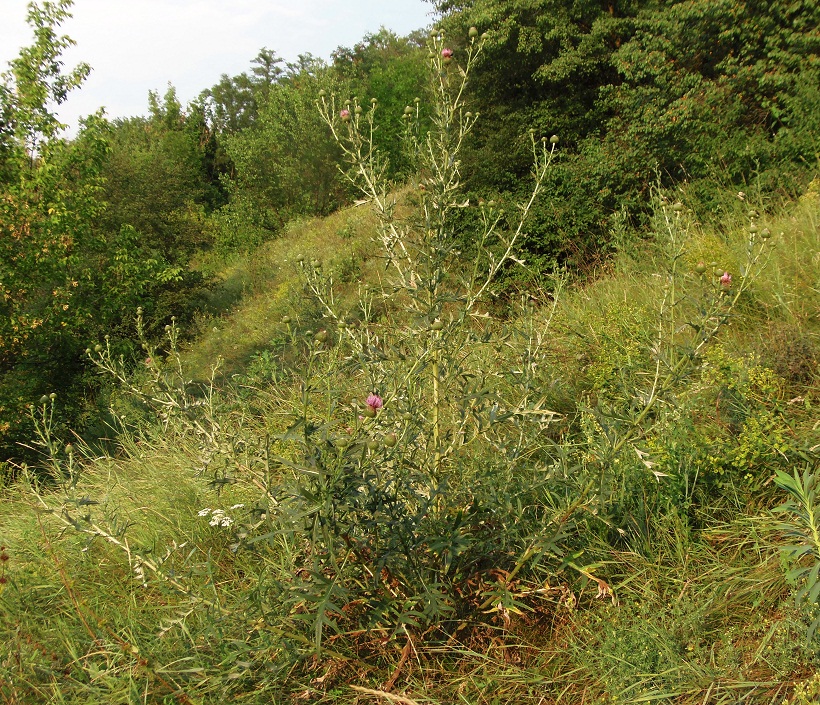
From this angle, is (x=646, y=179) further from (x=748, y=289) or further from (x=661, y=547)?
(x=661, y=547)

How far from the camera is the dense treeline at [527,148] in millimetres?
6723

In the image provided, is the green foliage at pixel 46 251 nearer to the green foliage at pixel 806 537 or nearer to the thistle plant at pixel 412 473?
the thistle plant at pixel 412 473

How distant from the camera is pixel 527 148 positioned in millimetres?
9469

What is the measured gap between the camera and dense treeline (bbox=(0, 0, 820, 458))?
6723 millimetres

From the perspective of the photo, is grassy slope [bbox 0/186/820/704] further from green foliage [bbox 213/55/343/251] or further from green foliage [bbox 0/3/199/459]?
green foliage [bbox 213/55/343/251]

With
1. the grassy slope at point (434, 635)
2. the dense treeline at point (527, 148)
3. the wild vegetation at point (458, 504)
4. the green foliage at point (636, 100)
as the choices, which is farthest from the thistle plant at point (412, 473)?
the green foliage at point (636, 100)

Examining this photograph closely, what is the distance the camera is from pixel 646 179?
862 centimetres

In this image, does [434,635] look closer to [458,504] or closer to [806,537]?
[458,504]

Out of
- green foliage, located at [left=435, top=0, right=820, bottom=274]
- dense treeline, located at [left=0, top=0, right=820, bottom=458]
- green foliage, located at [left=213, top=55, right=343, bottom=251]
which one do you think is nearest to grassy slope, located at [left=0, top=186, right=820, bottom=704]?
dense treeline, located at [left=0, top=0, right=820, bottom=458]

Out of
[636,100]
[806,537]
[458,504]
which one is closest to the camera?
[806,537]

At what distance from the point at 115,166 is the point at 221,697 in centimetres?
1409

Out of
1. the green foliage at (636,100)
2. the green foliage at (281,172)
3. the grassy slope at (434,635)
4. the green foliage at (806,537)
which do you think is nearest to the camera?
the green foliage at (806,537)

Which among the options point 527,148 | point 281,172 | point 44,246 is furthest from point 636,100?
point 281,172

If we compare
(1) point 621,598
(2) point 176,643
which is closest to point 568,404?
(1) point 621,598
